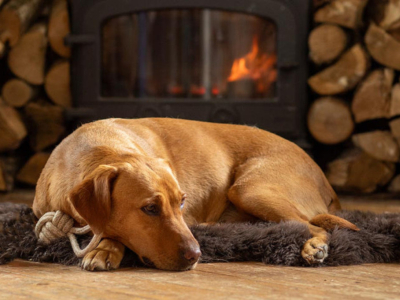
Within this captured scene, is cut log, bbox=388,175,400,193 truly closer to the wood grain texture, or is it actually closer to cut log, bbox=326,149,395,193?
cut log, bbox=326,149,395,193

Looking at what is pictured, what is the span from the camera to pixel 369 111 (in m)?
3.86

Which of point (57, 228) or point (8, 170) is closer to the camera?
point (57, 228)

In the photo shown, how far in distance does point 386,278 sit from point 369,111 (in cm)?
207

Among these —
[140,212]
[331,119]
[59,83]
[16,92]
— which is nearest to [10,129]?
[16,92]

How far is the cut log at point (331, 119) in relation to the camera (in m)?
3.92

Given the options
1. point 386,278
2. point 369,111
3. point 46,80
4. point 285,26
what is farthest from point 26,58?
point 386,278

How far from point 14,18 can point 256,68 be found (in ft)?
5.52

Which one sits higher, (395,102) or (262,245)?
(395,102)

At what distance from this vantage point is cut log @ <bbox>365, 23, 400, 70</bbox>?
3744 millimetres

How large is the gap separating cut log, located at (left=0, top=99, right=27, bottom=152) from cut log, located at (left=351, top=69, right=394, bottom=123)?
2.31 meters

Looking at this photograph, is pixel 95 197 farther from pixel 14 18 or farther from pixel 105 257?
pixel 14 18

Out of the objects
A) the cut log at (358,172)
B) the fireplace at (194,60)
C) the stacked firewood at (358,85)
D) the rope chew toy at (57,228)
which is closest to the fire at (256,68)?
the fireplace at (194,60)

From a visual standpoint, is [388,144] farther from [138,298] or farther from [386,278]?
[138,298]

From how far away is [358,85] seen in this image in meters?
3.88
